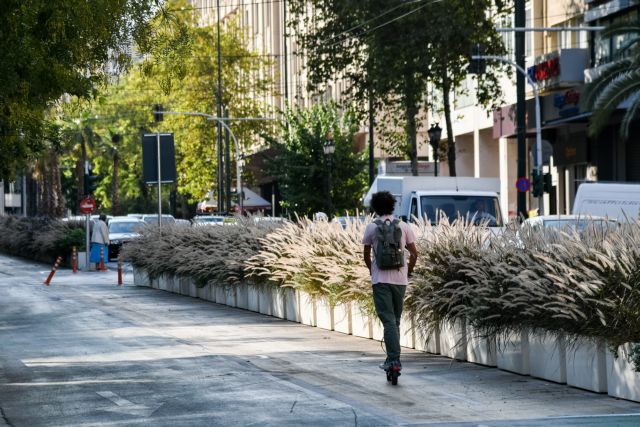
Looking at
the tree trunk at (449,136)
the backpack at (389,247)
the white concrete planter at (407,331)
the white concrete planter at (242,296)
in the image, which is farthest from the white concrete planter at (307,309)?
the tree trunk at (449,136)

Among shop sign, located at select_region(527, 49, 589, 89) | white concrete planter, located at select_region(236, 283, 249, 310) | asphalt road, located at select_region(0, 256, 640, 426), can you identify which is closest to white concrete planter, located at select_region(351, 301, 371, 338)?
asphalt road, located at select_region(0, 256, 640, 426)

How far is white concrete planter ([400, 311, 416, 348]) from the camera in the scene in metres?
16.6

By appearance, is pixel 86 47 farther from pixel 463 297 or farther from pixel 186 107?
pixel 186 107

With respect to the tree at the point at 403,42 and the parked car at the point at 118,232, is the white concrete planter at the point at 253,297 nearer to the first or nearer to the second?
the tree at the point at 403,42

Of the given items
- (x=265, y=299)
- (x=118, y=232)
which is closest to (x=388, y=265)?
(x=265, y=299)

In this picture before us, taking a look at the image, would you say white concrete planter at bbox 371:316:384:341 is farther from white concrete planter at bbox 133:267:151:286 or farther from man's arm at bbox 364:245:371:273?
white concrete planter at bbox 133:267:151:286

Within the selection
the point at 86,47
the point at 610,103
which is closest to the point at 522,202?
the point at 610,103

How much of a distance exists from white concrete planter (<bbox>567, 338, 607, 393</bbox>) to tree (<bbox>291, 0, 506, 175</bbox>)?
32.5 m

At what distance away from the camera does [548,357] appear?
43.7 ft

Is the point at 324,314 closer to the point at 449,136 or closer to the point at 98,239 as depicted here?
the point at 98,239

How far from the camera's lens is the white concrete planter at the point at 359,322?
59.1 feet

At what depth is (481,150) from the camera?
61.4 metres

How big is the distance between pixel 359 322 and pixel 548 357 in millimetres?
5334

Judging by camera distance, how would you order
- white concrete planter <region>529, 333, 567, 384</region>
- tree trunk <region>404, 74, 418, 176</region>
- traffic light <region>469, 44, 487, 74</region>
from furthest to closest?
1. tree trunk <region>404, 74, 418, 176</region>
2. traffic light <region>469, 44, 487, 74</region>
3. white concrete planter <region>529, 333, 567, 384</region>
